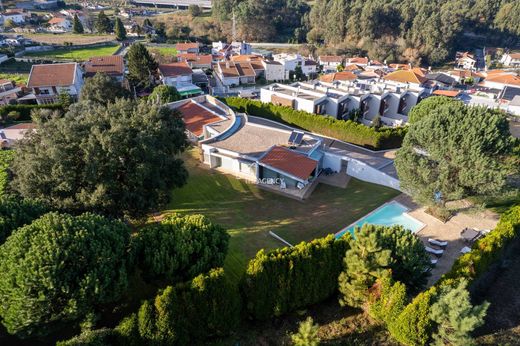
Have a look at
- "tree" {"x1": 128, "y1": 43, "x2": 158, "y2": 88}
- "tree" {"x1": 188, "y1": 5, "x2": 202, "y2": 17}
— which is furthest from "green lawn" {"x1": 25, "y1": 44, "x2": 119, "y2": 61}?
"tree" {"x1": 188, "y1": 5, "x2": 202, "y2": 17}

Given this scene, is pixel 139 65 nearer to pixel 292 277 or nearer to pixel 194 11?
pixel 292 277

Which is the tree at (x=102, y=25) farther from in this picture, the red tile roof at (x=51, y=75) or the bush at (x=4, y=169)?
the bush at (x=4, y=169)

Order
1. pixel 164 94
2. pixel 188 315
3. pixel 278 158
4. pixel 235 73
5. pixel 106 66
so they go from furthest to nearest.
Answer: pixel 235 73
pixel 106 66
pixel 164 94
pixel 278 158
pixel 188 315

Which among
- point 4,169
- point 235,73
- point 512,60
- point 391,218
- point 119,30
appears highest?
point 119,30

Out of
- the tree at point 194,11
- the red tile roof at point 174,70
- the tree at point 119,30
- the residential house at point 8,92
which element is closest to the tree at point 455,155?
the red tile roof at point 174,70

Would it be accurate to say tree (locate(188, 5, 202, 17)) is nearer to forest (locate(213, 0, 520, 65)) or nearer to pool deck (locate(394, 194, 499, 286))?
forest (locate(213, 0, 520, 65))

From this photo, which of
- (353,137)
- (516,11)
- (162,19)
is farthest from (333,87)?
(516,11)

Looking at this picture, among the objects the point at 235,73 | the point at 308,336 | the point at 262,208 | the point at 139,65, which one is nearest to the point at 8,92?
the point at 139,65
